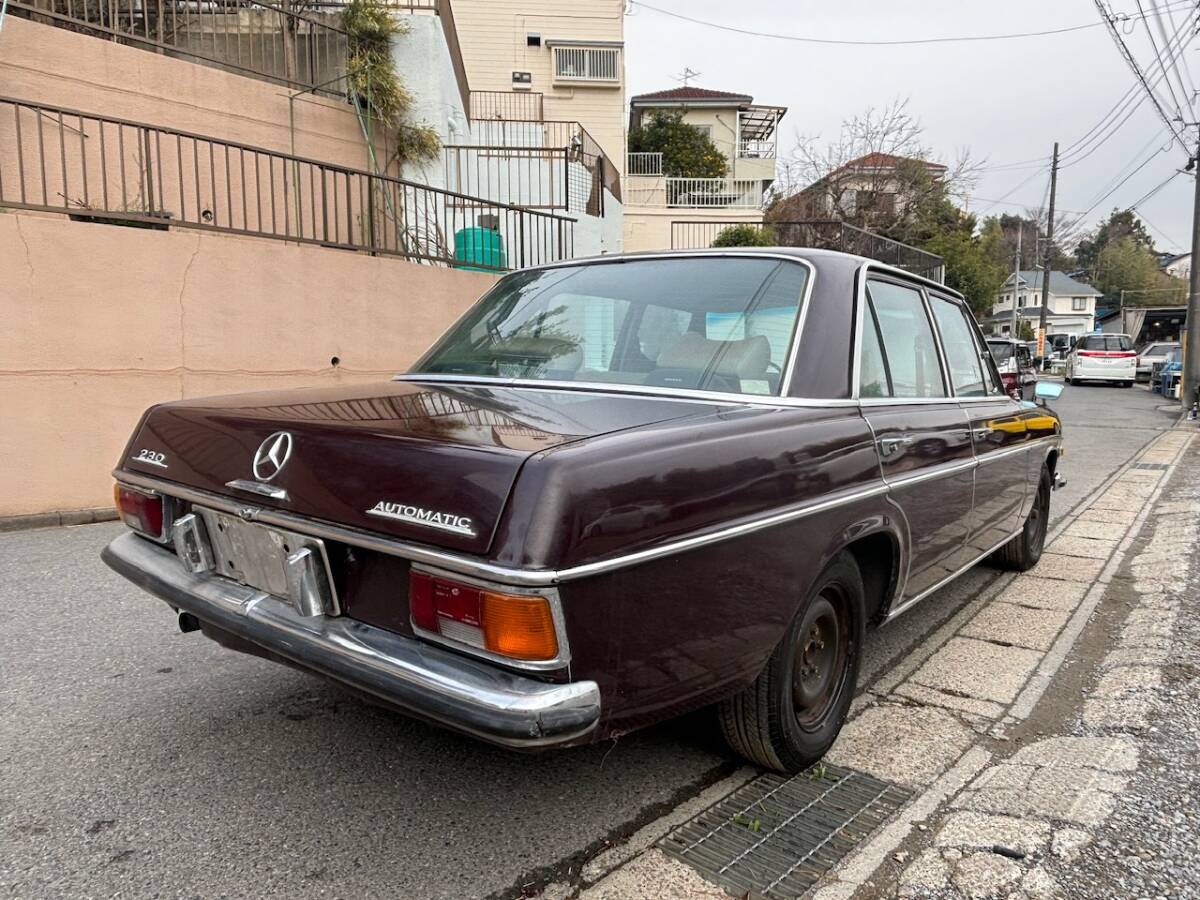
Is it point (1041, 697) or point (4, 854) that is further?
point (1041, 697)

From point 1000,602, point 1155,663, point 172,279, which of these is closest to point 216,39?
point 172,279

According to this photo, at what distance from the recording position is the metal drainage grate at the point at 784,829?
2.21 meters

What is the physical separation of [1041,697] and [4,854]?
3633 mm

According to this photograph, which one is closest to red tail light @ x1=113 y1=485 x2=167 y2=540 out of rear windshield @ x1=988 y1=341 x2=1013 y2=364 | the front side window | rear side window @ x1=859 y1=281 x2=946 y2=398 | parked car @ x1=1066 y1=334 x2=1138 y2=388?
rear side window @ x1=859 y1=281 x2=946 y2=398

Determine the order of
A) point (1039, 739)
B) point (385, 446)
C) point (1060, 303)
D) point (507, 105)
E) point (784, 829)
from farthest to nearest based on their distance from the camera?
point (1060, 303)
point (507, 105)
point (1039, 739)
point (784, 829)
point (385, 446)

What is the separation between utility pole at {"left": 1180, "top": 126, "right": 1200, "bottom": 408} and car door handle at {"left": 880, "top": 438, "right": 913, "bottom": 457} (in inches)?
746

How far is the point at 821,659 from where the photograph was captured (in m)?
2.82

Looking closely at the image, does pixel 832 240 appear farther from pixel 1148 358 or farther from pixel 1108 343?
pixel 1148 358

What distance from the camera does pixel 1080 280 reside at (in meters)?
89.6

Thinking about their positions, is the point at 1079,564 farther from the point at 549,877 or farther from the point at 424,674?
the point at 424,674

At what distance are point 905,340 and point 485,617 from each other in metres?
2.35

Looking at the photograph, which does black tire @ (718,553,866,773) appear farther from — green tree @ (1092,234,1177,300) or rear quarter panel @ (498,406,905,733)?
green tree @ (1092,234,1177,300)

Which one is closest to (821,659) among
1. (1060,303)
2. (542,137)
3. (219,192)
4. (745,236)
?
(219,192)

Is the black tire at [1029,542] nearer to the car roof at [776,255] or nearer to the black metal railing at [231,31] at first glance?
the car roof at [776,255]
